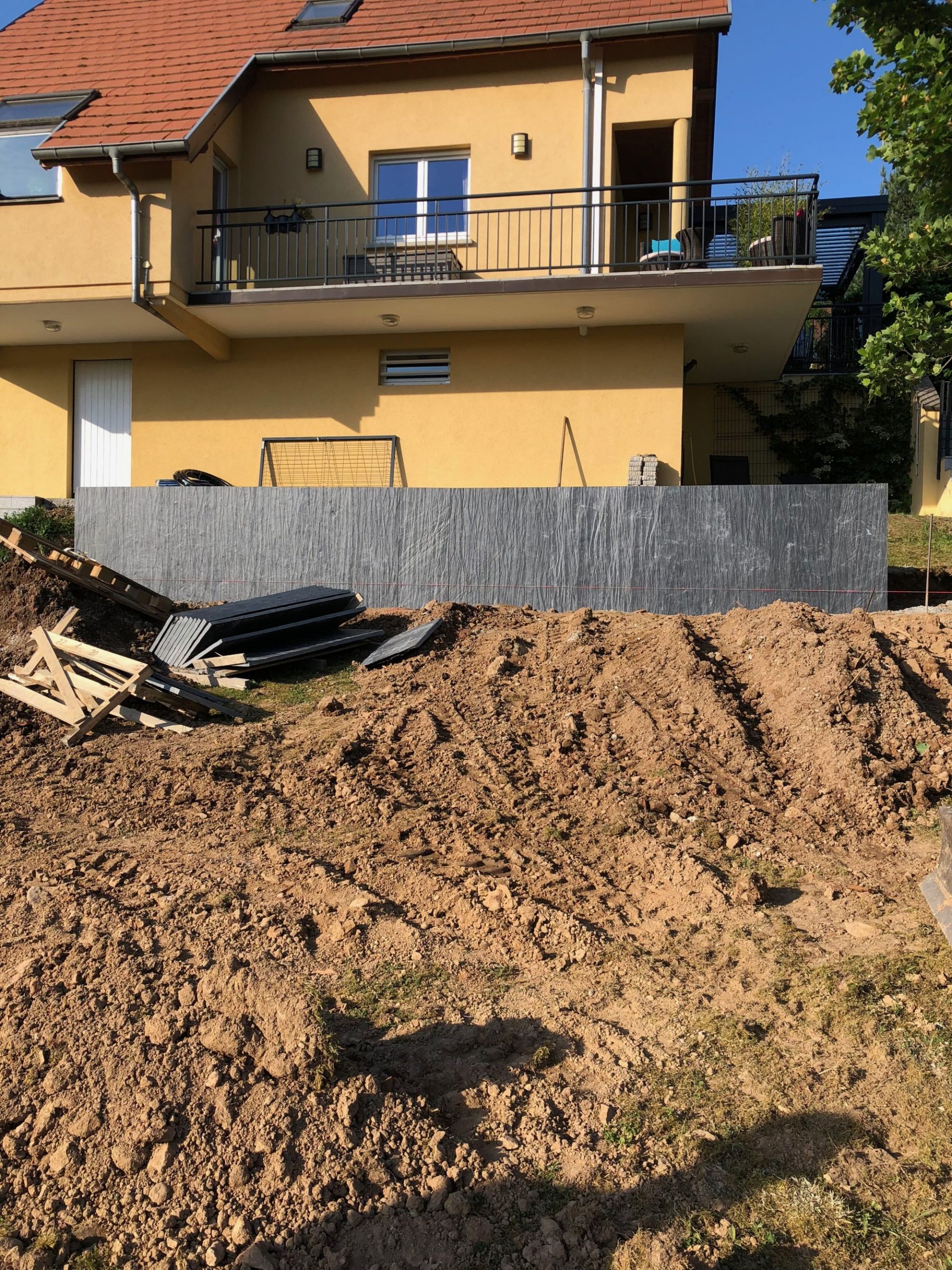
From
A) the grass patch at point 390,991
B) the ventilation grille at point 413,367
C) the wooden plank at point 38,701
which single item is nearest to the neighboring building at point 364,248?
the ventilation grille at point 413,367

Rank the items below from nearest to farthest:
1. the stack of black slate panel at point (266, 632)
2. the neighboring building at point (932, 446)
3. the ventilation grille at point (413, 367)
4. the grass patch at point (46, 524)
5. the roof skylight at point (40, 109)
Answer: the stack of black slate panel at point (266, 632)
the grass patch at point (46, 524)
the roof skylight at point (40, 109)
the ventilation grille at point (413, 367)
the neighboring building at point (932, 446)

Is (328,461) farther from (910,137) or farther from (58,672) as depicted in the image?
(910,137)

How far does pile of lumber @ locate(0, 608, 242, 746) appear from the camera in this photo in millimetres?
7992

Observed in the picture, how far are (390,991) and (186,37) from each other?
661 inches

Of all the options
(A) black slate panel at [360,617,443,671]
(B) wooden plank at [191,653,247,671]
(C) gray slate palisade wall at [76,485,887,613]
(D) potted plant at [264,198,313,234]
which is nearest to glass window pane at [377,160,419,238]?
(D) potted plant at [264,198,313,234]

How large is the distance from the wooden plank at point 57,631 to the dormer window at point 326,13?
11.1m

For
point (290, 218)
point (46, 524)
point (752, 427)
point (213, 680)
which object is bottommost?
point (213, 680)

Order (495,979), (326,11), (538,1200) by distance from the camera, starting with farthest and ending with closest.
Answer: (326,11)
(495,979)
(538,1200)

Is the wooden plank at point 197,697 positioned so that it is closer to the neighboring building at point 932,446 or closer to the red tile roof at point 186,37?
the red tile roof at point 186,37

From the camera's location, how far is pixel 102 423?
651 inches

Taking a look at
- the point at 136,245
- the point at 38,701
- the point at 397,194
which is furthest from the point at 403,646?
the point at 397,194

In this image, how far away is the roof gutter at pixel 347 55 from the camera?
13.7 metres

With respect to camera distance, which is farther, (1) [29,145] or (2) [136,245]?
(1) [29,145]

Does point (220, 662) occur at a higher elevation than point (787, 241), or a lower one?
lower
